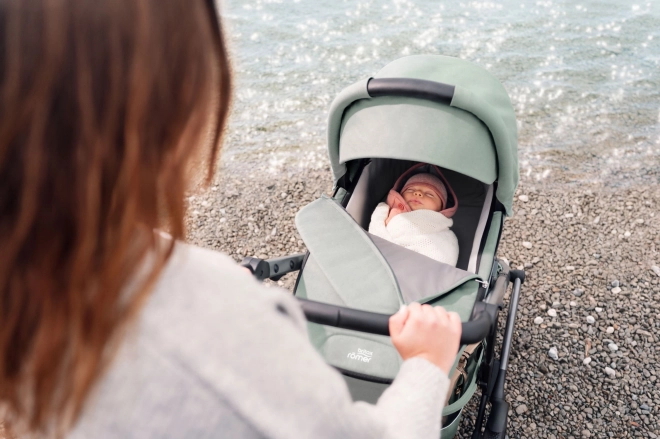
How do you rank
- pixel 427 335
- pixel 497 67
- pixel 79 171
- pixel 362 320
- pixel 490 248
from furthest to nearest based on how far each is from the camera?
pixel 497 67 < pixel 490 248 < pixel 362 320 < pixel 427 335 < pixel 79 171

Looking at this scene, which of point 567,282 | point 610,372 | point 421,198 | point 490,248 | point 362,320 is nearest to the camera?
point 362,320

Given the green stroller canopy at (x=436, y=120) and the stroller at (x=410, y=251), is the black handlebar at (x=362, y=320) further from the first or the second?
the green stroller canopy at (x=436, y=120)

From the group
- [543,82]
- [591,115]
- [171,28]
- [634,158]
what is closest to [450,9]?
[543,82]

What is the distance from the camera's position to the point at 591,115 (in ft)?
16.9

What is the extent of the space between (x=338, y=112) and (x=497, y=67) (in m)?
4.41

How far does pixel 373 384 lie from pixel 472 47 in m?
5.84

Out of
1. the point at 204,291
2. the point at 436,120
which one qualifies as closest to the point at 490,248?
the point at 436,120

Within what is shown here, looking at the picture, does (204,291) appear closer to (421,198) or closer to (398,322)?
(398,322)

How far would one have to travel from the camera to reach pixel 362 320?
1426mm

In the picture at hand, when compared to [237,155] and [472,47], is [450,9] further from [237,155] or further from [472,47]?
[237,155]

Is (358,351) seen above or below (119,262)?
below

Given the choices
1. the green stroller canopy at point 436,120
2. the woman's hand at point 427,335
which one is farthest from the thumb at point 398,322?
the green stroller canopy at point 436,120

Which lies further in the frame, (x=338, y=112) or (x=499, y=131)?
(x=338, y=112)

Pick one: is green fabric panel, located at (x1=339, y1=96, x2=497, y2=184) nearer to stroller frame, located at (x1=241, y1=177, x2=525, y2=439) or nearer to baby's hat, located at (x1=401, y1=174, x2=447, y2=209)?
stroller frame, located at (x1=241, y1=177, x2=525, y2=439)
